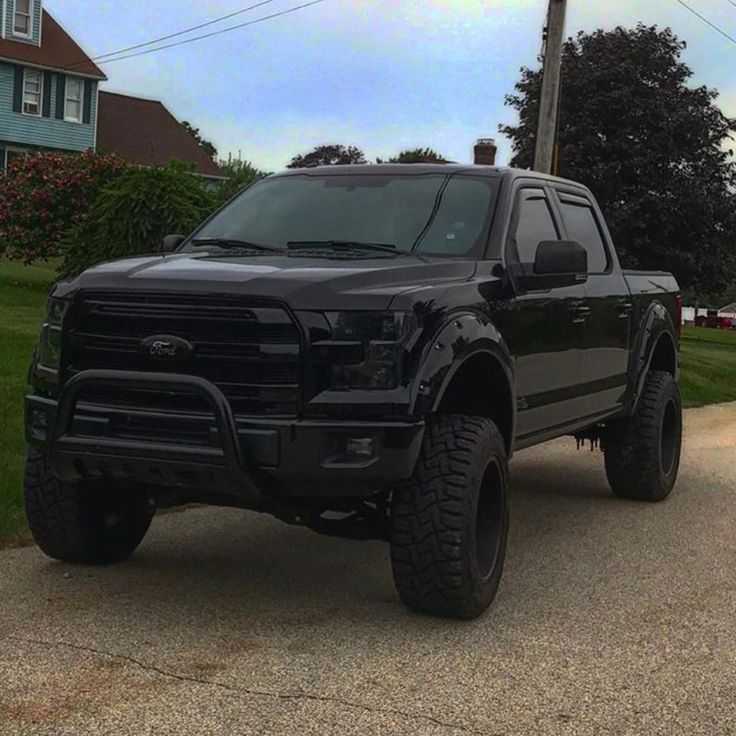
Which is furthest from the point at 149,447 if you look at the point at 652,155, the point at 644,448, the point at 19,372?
the point at 652,155

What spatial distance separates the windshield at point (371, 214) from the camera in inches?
211

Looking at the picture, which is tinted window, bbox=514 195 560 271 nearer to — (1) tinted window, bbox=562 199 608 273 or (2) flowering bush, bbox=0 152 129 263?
(1) tinted window, bbox=562 199 608 273

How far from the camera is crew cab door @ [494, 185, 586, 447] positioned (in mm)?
5277

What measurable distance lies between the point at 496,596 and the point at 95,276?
90.7 inches

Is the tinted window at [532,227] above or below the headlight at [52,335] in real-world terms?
above

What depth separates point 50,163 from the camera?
806 inches

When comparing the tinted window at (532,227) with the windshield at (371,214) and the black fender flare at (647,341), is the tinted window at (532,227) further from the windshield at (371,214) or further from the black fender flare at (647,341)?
the black fender flare at (647,341)

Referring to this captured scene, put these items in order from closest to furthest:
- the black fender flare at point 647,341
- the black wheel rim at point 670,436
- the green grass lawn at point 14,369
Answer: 1. the green grass lawn at point 14,369
2. the black fender flare at point 647,341
3. the black wheel rim at point 670,436

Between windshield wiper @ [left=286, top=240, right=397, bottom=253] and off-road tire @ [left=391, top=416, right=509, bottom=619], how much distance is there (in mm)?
1005

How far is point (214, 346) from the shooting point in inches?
166

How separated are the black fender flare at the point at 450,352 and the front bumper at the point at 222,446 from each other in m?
0.14

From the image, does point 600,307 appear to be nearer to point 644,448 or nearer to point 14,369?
point 644,448

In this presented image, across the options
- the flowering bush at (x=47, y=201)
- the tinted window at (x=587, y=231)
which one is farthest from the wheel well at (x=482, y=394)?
the flowering bush at (x=47, y=201)

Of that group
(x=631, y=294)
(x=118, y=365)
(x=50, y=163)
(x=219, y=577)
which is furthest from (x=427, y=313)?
(x=50, y=163)
